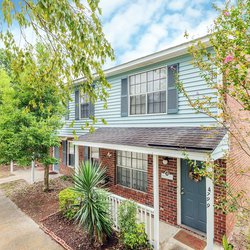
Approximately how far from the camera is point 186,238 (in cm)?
524

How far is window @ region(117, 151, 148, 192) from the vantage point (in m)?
7.25

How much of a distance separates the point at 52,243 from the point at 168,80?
6.21 meters

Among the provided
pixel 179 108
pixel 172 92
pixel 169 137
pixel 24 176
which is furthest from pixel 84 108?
pixel 24 176

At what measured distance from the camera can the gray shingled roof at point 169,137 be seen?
434cm

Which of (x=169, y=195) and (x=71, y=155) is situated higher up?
(x=71, y=155)

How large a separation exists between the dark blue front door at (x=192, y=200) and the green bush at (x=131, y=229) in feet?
5.81

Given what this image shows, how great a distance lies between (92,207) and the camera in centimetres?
476

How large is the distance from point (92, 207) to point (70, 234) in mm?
1553

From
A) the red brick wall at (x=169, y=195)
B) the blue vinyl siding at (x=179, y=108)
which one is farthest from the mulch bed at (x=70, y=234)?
the blue vinyl siding at (x=179, y=108)

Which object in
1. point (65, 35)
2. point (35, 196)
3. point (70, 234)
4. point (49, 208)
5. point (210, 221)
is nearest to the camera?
point (65, 35)

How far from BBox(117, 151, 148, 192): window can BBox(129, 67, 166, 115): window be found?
188 centimetres

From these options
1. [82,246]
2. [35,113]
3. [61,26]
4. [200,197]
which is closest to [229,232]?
[200,197]

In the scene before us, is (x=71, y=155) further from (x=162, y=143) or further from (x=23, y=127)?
(x=162, y=143)

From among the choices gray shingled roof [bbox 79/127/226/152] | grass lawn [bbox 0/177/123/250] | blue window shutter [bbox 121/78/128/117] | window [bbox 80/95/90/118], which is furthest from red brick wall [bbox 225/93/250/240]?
window [bbox 80/95/90/118]
